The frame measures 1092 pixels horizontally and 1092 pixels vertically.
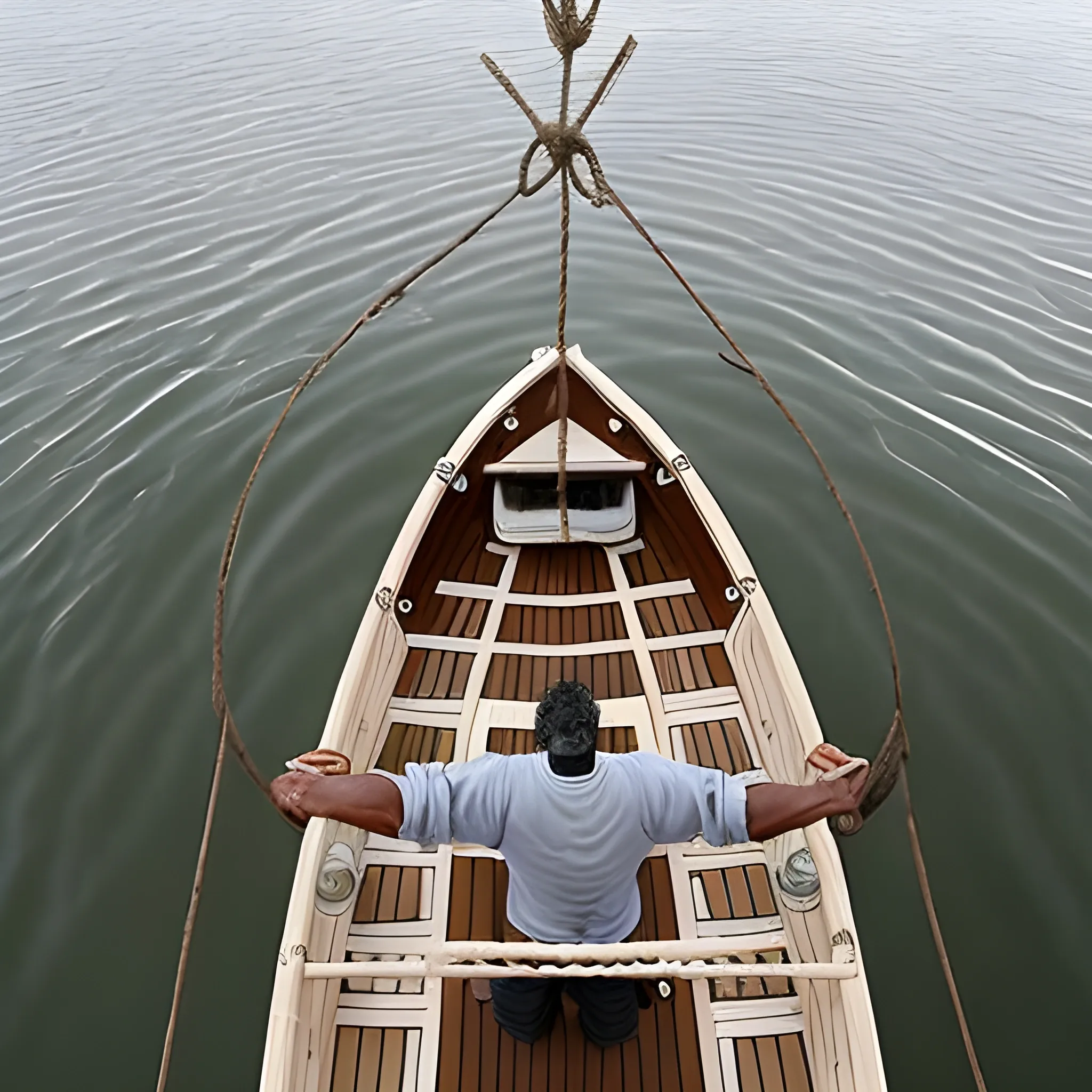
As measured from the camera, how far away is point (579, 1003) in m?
2.82

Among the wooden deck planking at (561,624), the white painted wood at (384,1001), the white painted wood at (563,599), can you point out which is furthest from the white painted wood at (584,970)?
the white painted wood at (563,599)

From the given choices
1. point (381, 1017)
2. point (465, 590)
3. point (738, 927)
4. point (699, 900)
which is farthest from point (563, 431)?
point (381, 1017)

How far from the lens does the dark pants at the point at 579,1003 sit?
268 cm

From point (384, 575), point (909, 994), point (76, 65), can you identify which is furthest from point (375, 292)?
point (76, 65)

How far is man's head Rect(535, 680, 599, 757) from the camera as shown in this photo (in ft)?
6.66

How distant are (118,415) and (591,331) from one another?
466 cm

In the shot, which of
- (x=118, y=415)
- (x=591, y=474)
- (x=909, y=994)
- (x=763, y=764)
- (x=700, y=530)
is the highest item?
(x=118, y=415)

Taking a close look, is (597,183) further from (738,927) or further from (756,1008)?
(756,1008)

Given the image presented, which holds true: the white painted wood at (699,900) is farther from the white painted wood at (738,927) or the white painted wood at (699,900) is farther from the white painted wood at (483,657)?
the white painted wood at (483,657)

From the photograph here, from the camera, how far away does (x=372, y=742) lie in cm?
404

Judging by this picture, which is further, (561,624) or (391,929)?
(561,624)

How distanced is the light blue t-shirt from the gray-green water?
2318 mm

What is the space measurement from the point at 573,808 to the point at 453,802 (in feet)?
1.16

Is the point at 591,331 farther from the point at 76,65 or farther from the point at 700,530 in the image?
the point at 76,65
